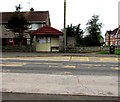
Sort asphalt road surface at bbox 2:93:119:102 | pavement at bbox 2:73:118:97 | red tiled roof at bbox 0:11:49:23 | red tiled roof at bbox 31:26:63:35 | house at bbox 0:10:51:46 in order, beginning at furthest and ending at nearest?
red tiled roof at bbox 0:11:49:23 < house at bbox 0:10:51:46 < red tiled roof at bbox 31:26:63:35 < pavement at bbox 2:73:118:97 < asphalt road surface at bbox 2:93:119:102

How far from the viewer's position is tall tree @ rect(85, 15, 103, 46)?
1596 inches

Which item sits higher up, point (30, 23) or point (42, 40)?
point (30, 23)

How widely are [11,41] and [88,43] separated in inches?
576

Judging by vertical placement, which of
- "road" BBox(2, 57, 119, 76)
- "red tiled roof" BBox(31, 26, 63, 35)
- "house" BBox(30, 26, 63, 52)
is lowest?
"road" BBox(2, 57, 119, 76)

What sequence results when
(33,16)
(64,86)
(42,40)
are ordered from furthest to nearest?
(33,16), (42,40), (64,86)

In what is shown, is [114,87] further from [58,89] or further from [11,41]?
[11,41]

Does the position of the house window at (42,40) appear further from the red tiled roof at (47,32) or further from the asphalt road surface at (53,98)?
the asphalt road surface at (53,98)

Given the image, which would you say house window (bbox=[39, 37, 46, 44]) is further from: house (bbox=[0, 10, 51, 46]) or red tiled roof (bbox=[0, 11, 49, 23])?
red tiled roof (bbox=[0, 11, 49, 23])

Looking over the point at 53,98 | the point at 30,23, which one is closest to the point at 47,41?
the point at 30,23

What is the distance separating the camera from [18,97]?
5.68m

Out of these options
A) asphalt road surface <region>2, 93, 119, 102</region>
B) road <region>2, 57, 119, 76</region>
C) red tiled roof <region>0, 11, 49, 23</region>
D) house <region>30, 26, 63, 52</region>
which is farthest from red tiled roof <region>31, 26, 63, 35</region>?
asphalt road surface <region>2, 93, 119, 102</region>

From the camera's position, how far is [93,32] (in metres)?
43.2

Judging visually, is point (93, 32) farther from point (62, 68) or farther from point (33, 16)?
point (62, 68)

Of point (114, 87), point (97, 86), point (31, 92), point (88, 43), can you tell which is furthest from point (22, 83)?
point (88, 43)
